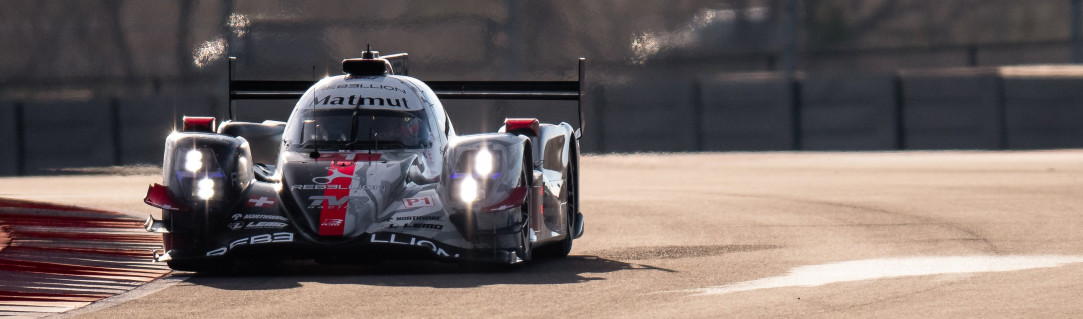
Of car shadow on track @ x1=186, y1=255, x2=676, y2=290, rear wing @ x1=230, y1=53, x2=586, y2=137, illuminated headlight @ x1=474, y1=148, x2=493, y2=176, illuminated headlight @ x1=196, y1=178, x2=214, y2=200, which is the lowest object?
car shadow on track @ x1=186, y1=255, x2=676, y2=290

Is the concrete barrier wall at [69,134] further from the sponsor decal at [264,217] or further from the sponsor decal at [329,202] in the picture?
the sponsor decal at [329,202]

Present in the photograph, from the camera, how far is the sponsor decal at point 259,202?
30.6ft

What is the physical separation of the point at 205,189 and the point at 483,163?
159cm

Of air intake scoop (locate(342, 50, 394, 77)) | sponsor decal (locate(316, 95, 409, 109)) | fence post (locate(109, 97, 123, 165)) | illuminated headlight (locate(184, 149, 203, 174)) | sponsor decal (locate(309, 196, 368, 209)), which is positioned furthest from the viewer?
fence post (locate(109, 97, 123, 165))

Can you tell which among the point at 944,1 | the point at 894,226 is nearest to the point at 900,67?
the point at 944,1

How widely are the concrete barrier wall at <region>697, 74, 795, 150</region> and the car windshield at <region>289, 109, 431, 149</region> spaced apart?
1943cm

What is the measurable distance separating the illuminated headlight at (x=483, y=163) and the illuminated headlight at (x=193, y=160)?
1581 millimetres

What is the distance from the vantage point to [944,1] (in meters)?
35.6

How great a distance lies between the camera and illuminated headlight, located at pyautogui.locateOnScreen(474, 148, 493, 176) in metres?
9.43

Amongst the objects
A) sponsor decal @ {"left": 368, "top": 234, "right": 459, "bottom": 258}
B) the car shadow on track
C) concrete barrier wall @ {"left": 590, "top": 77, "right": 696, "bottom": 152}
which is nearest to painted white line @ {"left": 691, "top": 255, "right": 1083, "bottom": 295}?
the car shadow on track

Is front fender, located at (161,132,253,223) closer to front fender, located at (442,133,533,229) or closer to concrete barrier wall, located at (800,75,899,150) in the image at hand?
front fender, located at (442,133,533,229)

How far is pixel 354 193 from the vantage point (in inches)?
363

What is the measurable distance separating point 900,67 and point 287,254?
26.5m

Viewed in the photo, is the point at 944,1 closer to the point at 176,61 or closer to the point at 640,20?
the point at 640,20
